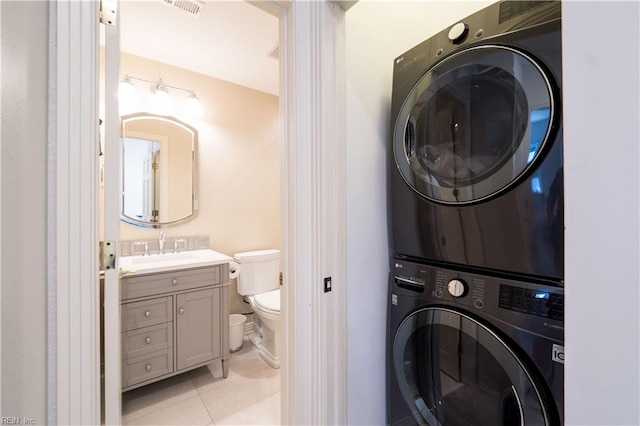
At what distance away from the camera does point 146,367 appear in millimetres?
1580

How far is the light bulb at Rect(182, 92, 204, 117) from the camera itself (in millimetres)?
2090

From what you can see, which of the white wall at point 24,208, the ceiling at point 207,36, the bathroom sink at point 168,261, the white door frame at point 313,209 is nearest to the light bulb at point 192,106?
the ceiling at point 207,36

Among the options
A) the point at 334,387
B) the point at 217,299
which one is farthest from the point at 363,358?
the point at 217,299

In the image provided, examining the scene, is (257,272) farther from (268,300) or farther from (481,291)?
(481,291)

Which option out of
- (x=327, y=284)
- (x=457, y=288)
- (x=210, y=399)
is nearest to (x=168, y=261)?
(x=210, y=399)

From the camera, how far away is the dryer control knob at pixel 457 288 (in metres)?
0.84

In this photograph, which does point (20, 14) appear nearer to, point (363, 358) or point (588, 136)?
point (588, 136)

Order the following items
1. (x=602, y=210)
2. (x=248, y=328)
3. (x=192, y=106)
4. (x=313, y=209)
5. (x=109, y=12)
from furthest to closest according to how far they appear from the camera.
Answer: (x=248, y=328), (x=192, y=106), (x=313, y=209), (x=109, y=12), (x=602, y=210)

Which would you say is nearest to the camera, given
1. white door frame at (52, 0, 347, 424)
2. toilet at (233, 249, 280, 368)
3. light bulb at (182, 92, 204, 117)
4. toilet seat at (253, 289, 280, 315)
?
white door frame at (52, 0, 347, 424)

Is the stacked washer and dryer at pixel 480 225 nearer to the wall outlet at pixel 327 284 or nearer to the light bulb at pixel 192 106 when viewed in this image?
the wall outlet at pixel 327 284

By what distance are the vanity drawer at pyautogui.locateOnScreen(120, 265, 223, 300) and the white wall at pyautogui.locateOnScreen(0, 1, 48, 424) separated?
3.46 feet

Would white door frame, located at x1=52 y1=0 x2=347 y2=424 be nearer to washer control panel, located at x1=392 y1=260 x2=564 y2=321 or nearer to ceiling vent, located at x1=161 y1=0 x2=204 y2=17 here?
washer control panel, located at x1=392 y1=260 x2=564 y2=321

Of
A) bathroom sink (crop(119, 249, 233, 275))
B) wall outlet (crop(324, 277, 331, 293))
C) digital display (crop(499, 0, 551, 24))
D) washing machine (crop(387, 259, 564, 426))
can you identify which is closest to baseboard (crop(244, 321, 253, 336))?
bathroom sink (crop(119, 249, 233, 275))

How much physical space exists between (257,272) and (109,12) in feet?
6.14
